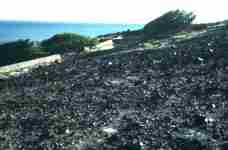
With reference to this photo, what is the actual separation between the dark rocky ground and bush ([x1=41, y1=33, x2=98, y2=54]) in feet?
27.0

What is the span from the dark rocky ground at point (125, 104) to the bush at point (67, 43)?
27.0 ft

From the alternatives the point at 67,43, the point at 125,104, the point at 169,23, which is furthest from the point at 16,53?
the point at 125,104

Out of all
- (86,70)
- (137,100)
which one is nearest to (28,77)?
(86,70)

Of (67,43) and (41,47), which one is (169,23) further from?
(41,47)

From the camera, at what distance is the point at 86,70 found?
20.5 metres

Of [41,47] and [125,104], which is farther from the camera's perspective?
[41,47]

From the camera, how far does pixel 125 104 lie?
14.3 m

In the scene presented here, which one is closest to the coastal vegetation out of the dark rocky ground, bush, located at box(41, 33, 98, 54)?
bush, located at box(41, 33, 98, 54)

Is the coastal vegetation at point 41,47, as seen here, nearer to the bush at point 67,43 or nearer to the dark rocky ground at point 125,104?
the bush at point 67,43

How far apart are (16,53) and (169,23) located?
450 inches

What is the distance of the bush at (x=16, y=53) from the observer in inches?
1101

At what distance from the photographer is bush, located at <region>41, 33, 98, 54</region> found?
100ft

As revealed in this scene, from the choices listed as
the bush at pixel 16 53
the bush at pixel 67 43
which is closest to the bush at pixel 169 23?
the bush at pixel 67 43

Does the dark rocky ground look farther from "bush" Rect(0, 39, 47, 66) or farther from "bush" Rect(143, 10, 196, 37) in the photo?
"bush" Rect(143, 10, 196, 37)
